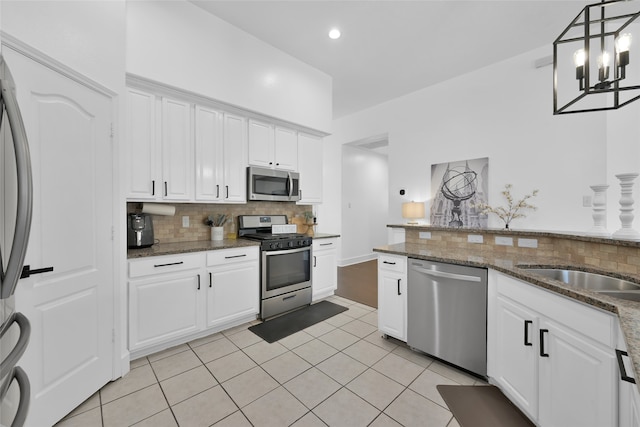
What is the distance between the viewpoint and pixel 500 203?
12.1 ft

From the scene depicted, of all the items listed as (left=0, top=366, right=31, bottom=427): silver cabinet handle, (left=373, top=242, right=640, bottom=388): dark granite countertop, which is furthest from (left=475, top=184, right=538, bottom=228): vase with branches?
(left=0, top=366, right=31, bottom=427): silver cabinet handle

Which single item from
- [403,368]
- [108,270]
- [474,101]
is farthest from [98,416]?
[474,101]

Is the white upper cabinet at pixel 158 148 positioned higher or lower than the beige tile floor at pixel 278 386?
higher

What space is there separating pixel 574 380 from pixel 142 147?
334 cm

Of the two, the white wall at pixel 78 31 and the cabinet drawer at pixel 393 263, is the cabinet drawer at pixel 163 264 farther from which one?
the cabinet drawer at pixel 393 263

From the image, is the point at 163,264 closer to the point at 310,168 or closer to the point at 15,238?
the point at 15,238

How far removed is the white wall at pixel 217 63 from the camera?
2311 mm

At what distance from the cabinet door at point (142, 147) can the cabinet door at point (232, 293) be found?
975mm

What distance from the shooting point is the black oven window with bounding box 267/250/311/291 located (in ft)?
9.89

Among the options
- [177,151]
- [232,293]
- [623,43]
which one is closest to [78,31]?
[177,151]

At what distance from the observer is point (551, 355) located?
1.40 metres

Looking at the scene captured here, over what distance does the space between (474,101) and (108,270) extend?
483 centimetres

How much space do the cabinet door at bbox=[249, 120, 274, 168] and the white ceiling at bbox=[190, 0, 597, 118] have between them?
1.01m

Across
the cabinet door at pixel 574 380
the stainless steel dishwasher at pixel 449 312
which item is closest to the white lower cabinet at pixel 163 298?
the stainless steel dishwasher at pixel 449 312
